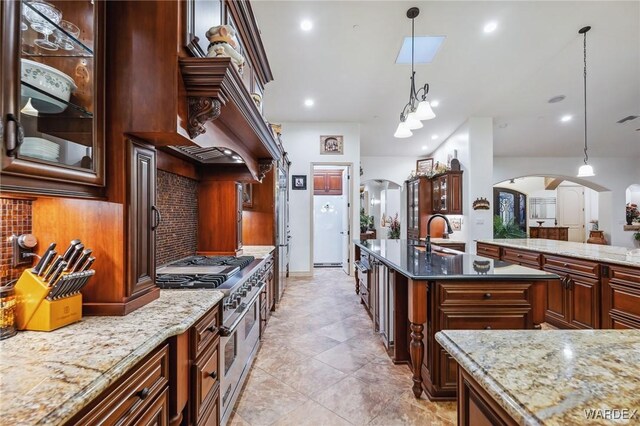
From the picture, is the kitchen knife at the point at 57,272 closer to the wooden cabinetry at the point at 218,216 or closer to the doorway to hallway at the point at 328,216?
the wooden cabinetry at the point at 218,216

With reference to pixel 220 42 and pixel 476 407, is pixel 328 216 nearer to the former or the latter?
pixel 220 42

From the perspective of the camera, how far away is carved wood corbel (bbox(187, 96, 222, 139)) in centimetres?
123

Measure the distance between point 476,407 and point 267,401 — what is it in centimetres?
158

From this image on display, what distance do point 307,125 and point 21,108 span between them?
17.8 ft

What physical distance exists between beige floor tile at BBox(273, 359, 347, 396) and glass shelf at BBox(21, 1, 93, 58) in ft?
7.43

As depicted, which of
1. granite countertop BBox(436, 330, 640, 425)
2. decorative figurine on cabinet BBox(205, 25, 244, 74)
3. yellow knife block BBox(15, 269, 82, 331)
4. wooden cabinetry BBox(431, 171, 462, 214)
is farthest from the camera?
wooden cabinetry BBox(431, 171, 462, 214)

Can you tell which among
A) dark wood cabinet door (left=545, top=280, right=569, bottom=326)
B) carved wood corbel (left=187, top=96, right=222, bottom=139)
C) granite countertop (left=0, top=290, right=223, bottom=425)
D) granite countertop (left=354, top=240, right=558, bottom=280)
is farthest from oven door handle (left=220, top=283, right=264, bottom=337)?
dark wood cabinet door (left=545, top=280, right=569, bottom=326)

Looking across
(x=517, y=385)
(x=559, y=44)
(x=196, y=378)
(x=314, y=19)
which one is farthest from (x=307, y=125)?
(x=517, y=385)

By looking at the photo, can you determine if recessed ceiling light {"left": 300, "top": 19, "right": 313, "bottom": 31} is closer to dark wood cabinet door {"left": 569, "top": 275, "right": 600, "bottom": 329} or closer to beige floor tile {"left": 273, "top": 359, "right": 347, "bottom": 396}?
beige floor tile {"left": 273, "top": 359, "right": 347, "bottom": 396}

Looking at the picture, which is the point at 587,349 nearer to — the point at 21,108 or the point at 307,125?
the point at 21,108

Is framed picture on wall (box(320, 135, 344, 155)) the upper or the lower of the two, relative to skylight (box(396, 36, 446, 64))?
lower

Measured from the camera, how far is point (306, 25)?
3.34 meters

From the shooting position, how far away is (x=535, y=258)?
11.1 ft

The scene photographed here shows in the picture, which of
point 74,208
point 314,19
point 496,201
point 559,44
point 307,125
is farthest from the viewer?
point 496,201
